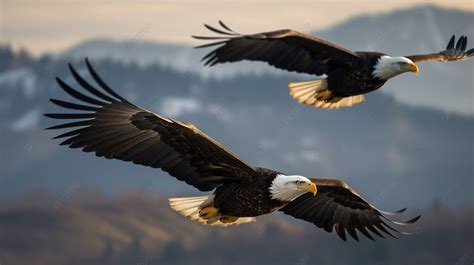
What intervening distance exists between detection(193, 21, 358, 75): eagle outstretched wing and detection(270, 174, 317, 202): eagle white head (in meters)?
1.23

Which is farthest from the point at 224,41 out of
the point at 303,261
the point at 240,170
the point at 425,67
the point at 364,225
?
the point at 425,67

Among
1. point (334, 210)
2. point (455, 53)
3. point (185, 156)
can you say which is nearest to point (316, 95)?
point (334, 210)

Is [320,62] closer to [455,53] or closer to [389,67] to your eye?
[389,67]

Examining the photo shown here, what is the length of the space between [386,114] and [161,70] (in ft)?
14.1

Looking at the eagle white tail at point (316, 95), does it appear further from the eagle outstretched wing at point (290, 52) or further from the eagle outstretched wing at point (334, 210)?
the eagle outstretched wing at point (334, 210)

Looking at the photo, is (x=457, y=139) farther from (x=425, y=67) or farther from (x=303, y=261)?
(x=303, y=261)

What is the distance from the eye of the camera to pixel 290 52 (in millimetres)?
9359

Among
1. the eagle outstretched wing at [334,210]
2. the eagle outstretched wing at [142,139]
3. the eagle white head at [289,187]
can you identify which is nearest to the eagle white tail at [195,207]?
the eagle outstretched wing at [142,139]

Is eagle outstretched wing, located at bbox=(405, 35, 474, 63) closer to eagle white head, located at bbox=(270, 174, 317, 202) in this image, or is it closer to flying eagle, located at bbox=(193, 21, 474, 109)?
flying eagle, located at bbox=(193, 21, 474, 109)

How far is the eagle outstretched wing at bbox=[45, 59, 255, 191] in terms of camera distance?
771cm

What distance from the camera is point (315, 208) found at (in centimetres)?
897

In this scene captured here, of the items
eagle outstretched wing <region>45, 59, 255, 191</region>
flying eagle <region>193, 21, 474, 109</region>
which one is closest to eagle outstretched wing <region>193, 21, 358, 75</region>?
flying eagle <region>193, 21, 474, 109</region>

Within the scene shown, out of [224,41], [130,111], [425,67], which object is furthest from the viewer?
[425,67]

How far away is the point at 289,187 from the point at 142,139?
3.23ft
